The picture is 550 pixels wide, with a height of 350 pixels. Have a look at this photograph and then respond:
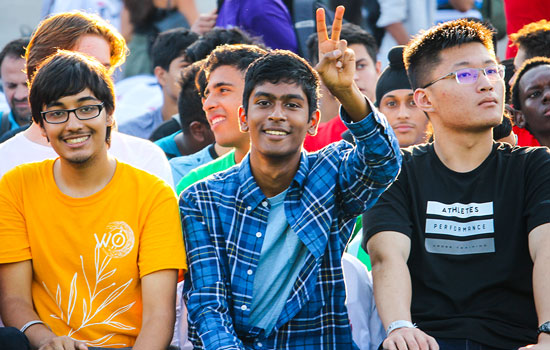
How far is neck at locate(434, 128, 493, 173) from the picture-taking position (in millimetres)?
3510

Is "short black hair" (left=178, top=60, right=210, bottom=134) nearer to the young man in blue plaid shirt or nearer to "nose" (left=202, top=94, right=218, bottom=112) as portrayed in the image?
"nose" (left=202, top=94, right=218, bottom=112)

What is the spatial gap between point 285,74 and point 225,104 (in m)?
1.26

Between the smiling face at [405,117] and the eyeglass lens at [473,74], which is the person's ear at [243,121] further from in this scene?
the smiling face at [405,117]

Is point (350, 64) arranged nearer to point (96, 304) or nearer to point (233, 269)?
point (233, 269)

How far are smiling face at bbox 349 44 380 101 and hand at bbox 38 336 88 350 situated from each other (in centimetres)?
342

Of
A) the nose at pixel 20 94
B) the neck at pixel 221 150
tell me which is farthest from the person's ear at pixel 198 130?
the nose at pixel 20 94

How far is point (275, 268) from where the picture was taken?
3355 millimetres

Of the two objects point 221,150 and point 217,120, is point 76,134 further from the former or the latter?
point 221,150

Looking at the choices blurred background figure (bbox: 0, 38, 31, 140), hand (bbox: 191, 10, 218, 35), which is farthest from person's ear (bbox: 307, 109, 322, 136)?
hand (bbox: 191, 10, 218, 35)

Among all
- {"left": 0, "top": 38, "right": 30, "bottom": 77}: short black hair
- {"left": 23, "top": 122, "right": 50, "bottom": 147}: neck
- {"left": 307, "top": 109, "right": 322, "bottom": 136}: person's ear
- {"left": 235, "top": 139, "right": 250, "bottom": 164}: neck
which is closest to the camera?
{"left": 307, "top": 109, "right": 322, "bottom": 136}: person's ear

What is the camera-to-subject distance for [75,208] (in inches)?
133

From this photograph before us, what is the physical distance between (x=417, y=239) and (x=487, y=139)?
56 cm

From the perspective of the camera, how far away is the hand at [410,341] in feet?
9.79

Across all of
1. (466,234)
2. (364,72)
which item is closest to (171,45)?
(364,72)
